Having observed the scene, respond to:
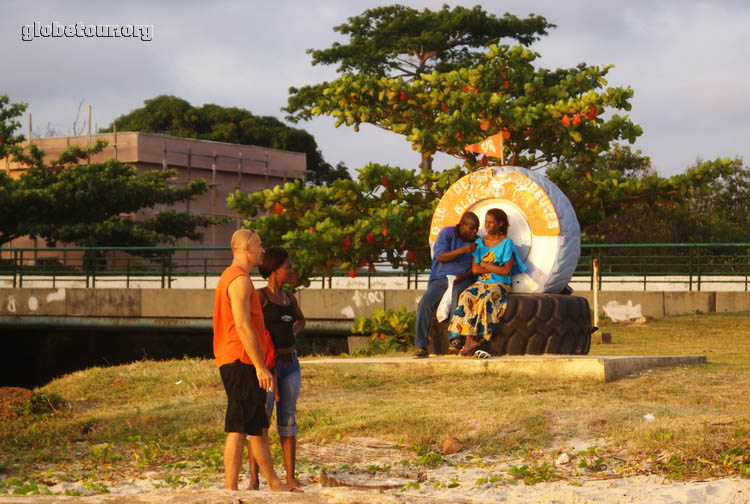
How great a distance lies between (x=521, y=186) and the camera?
39.4 ft

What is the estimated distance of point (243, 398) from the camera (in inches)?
248

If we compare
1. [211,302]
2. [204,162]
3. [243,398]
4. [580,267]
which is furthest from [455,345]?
[204,162]

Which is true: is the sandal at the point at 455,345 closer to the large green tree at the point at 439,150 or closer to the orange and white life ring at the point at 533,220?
the orange and white life ring at the point at 533,220

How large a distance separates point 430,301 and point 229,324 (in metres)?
5.67

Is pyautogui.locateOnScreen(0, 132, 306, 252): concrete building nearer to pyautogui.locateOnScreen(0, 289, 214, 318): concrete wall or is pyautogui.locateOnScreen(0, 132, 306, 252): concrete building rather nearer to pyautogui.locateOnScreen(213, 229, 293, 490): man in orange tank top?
pyautogui.locateOnScreen(0, 289, 214, 318): concrete wall

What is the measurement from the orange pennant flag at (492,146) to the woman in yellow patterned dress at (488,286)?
258cm

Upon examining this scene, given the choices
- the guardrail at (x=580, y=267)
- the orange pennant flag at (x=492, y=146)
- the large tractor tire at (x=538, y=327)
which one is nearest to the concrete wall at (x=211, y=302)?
the guardrail at (x=580, y=267)

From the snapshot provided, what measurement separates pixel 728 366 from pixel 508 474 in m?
5.81

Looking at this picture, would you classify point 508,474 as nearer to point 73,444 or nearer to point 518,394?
point 518,394

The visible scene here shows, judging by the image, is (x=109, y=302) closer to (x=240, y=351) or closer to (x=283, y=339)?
(x=283, y=339)

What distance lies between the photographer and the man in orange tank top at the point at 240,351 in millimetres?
6164

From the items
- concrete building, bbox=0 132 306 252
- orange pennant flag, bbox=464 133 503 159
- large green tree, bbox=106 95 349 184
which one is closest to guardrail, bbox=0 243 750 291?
orange pennant flag, bbox=464 133 503 159

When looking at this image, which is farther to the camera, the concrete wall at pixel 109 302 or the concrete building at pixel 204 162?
the concrete building at pixel 204 162

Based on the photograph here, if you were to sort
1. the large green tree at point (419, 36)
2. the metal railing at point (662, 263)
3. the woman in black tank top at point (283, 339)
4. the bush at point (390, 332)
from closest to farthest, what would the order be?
the woman in black tank top at point (283, 339) → the bush at point (390, 332) → the metal railing at point (662, 263) → the large green tree at point (419, 36)
